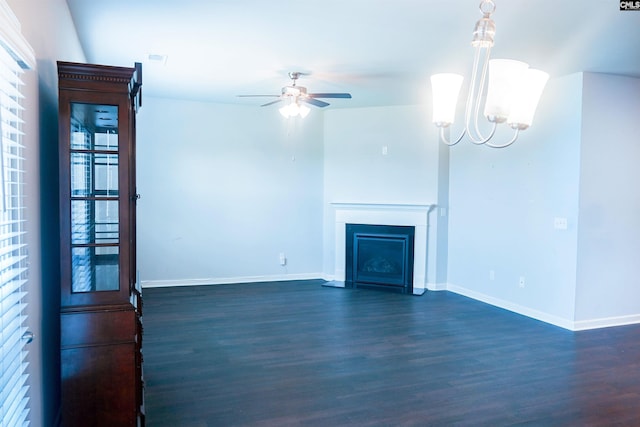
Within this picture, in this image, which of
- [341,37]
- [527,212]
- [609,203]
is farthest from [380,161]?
[341,37]

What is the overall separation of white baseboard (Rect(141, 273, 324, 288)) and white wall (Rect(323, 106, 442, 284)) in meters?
0.39

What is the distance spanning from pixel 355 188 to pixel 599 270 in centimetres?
316

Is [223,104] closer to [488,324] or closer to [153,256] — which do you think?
[153,256]

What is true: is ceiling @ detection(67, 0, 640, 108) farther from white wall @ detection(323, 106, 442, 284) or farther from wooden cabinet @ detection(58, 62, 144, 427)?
white wall @ detection(323, 106, 442, 284)

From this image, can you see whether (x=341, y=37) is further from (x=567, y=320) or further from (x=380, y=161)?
(x=567, y=320)

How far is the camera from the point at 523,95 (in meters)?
2.26

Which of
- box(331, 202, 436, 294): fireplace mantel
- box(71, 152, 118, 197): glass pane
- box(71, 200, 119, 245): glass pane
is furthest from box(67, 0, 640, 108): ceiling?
box(331, 202, 436, 294): fireplace mantel

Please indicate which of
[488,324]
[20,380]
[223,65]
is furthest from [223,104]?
[20,380]

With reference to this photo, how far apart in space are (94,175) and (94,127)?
10.2 inches

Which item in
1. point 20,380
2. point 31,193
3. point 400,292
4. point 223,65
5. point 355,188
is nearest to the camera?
point 20,380

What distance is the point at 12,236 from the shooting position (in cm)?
153

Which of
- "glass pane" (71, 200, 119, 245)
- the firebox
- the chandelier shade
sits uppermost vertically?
the chandelier shade

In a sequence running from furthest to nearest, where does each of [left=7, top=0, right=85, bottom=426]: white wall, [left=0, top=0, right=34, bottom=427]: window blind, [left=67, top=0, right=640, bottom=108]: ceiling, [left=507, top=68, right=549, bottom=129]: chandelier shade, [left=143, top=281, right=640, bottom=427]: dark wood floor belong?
1. [left=67, top=0, right=640, bottom=108]: ceiling
2. [left=143, top=281, right=640, bottom=427]: dark wood floor
3. [left=507, top=68, right=549, bottom=129]: chandelier shade
4. [left=7, top=0, right=85, bottom=426]: white wall
5. [left=0, top=0, right=34, bottom=427]: window blind

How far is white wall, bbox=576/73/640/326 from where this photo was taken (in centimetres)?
426
